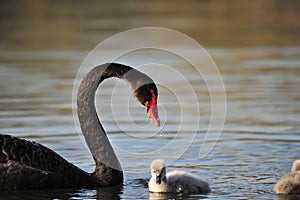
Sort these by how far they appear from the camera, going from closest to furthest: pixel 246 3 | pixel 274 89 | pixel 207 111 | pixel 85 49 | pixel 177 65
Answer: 1. pixel 207 111
2. pixel 274 89
3. pixel 177 65
4. pixel 85 49
5. pixel 246 3

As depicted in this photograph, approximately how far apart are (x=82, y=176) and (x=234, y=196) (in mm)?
1434

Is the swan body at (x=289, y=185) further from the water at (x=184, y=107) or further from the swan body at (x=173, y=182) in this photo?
the swan body at (x=173, y=182)

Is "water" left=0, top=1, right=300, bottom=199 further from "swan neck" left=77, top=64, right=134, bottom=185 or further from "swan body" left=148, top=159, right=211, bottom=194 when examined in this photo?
"swan neck" left=77, top=64, right=134, bottom=185

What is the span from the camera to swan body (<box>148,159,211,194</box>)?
7.35 meters

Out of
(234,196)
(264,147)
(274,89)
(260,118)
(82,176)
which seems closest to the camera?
(234,196)

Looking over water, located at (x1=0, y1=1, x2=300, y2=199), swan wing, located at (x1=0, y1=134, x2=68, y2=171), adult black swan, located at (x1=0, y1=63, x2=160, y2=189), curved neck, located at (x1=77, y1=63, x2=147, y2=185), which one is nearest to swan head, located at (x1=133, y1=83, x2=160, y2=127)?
adult black swan, located at (x1=0, y1=63, x2=160, y2=189)

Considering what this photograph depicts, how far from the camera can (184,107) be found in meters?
12.0

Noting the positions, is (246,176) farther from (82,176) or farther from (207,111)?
(207,111)

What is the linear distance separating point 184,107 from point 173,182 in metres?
4.54

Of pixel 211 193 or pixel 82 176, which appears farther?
pixel 82 176

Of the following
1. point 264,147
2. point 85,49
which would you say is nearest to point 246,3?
point 85,49

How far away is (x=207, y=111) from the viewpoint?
11797 mm

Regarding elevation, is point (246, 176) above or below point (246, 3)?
below

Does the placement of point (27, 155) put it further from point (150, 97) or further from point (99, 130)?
point (150, 97)
